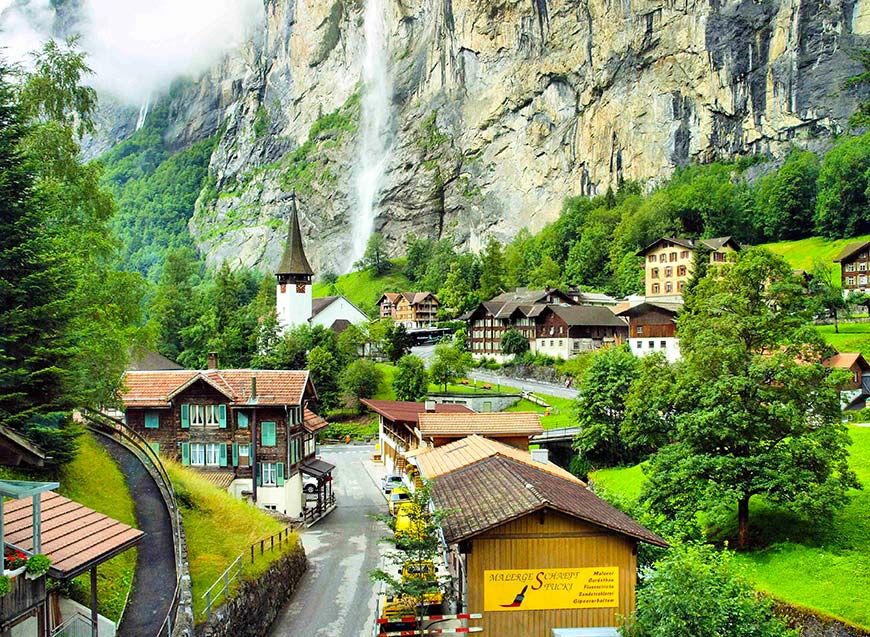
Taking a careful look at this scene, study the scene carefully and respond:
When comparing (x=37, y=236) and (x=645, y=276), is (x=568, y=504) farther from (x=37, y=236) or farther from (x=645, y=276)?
(x=645, y=276)

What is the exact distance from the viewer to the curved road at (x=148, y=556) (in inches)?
535

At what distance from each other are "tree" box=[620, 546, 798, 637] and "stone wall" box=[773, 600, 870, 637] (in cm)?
270

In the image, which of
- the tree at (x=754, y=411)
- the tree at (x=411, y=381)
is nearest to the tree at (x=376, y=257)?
the tree at (x=411, y=381)

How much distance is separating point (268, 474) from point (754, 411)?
20645mm

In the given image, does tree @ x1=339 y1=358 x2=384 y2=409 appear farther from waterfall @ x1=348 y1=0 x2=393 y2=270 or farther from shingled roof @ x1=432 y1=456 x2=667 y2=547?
waterfall @ x1=348 y1=0 x2=393 y2=270

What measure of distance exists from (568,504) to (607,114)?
10942 cm

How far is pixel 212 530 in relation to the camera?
67.8 feet

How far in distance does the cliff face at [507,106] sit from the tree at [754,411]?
294 feet

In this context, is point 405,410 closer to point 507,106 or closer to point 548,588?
point 548,588

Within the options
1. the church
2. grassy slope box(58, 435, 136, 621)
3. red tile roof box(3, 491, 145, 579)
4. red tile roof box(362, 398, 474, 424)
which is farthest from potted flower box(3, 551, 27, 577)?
the church

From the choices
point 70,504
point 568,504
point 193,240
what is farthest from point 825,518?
point 193,240

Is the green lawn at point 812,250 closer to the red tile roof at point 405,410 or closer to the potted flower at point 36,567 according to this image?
the red tile roof at point 405,410

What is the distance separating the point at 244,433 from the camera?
Answer: 31.6 m

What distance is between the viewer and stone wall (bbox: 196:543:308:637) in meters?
15.4
